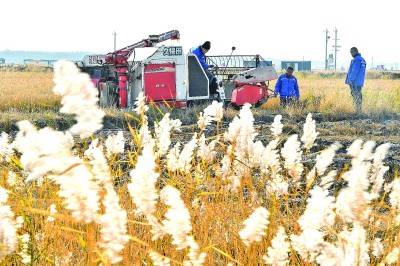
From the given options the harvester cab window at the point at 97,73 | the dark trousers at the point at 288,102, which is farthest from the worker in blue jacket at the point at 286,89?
the harvester cab window at the point at 97,73

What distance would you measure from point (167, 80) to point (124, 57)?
1.14 meters

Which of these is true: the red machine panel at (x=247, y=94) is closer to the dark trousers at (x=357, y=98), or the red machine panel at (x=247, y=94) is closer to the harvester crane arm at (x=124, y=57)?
the dark trousers at (x=357, y=98)

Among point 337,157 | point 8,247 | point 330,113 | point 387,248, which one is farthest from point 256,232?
point 330,113

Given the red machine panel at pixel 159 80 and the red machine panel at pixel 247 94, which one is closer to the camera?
the red machine panel at pixel 159 80

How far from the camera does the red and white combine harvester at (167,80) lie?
13.8 metres

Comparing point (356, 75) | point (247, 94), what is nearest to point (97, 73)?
point (247, 94)

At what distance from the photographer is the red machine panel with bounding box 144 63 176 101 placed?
1364cm

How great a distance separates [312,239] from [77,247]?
2201 millimetres

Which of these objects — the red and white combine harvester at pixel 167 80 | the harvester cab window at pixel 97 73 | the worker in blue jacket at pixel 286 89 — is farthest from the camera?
the harvester cab window at pixel 97 73

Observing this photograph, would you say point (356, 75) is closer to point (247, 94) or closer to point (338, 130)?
point (247, 94)

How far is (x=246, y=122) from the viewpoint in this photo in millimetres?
2756

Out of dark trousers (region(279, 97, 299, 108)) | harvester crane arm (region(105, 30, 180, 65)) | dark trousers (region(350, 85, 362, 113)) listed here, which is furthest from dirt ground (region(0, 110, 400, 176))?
harvester crane arm (region(105, 30, 180, 65))

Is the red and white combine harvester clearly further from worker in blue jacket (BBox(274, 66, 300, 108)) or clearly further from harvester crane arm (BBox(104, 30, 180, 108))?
worker in blue jacket (BBox(274, 66, 300, 108))

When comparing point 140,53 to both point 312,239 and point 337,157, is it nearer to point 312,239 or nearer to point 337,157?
point 337,157
